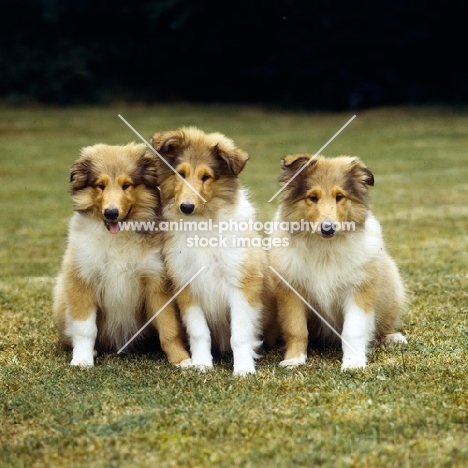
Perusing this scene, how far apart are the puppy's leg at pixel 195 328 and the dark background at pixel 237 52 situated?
20897mm

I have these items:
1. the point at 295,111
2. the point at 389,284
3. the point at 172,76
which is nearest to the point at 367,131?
the point at 295,111

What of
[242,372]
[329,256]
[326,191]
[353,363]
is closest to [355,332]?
[353,363]

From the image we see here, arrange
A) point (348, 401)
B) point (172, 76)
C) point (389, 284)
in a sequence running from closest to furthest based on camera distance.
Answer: point (348, 401) → point (389, 284) → point (172, 76)

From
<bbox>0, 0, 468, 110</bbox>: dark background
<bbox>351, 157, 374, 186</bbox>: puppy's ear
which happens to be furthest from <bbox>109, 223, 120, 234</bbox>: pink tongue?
<bbox>0, 0, 468, 110</bbox>: dark background

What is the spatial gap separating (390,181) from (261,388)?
11.3m

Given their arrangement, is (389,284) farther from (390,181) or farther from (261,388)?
(390,181)

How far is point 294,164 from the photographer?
566 cm

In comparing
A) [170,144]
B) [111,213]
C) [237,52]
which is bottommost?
[111,213]

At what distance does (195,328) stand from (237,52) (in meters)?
23.3

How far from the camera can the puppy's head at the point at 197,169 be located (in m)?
5.45

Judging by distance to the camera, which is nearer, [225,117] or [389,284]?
[389,284]

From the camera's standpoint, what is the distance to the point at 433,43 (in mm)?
27359

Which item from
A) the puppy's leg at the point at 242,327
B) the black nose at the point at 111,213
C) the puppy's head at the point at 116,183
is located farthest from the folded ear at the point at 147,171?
the puppy's leg at the point at 242,327

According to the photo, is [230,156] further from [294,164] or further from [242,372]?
[242,372]
